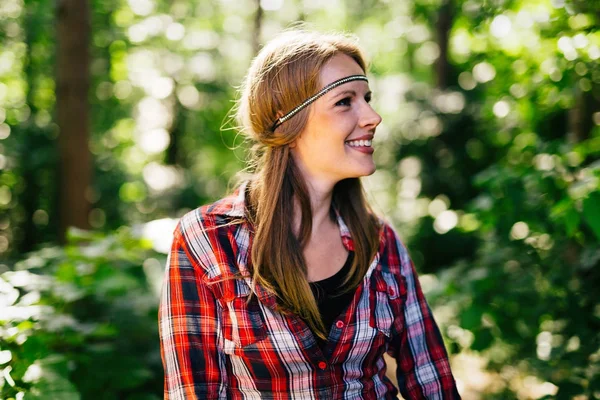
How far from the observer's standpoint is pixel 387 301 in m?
2.20

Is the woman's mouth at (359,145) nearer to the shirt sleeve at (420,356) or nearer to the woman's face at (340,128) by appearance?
the woman's face at (340,128)

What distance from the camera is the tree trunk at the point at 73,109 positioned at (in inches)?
248

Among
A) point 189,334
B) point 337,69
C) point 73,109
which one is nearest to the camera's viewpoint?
point 189,334

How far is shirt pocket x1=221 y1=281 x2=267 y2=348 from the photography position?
6.38ft

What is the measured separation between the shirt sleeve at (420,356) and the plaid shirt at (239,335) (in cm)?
14

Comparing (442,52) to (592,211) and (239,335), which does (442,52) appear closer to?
(592,211)

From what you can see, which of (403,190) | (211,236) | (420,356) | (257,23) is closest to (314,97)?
(211,236)

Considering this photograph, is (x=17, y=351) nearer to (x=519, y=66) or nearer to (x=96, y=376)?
(x=96, y=376)

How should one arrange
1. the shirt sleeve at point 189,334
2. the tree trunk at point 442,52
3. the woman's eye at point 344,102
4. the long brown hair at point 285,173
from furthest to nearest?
the tree trunk at point 442,52 → the woman's eye at point 344,102 → the long brown hair at point 285,173 → the shirt sleeve at point 189,334

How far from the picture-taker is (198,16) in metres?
17.6

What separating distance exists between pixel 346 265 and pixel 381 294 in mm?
168

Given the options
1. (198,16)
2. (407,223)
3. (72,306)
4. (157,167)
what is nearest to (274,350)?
(72,306)

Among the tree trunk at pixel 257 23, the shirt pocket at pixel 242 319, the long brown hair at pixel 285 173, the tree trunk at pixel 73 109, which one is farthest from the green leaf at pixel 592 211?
the tree trunk at pixel 257 23

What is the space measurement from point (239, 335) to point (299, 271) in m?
0.30
